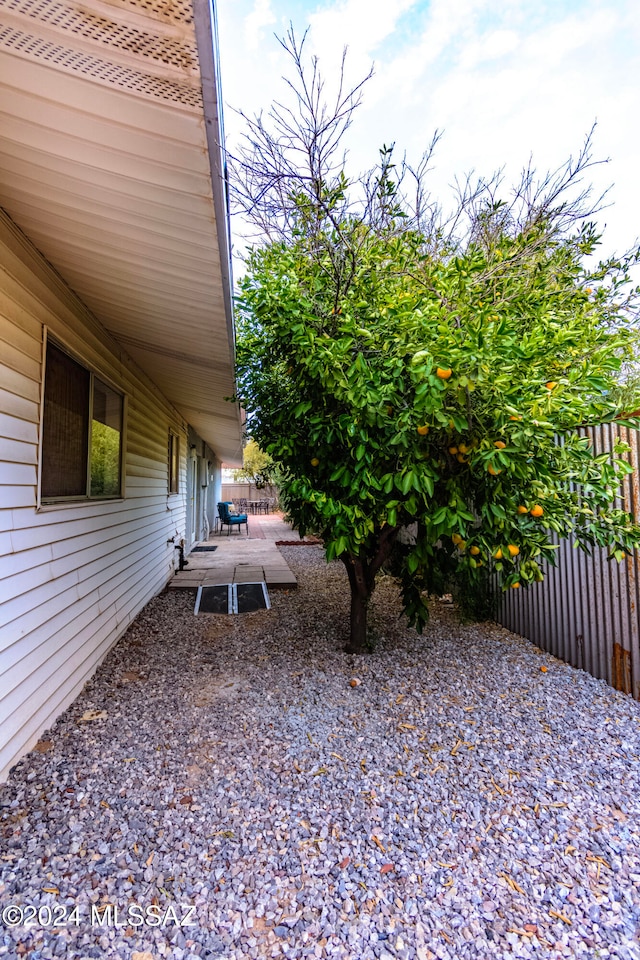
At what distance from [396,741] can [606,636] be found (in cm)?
173

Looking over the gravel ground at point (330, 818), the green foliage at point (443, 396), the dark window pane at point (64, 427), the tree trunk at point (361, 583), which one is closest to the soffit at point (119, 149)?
the dark window pane at point (64, 427)

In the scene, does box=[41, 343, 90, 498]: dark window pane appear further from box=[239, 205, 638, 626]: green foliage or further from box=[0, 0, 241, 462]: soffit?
box=[239, 205, 638, 626]: green foliage

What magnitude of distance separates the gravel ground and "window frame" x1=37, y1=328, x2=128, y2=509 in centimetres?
131

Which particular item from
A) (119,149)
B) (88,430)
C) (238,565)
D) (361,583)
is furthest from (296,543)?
(119,149)

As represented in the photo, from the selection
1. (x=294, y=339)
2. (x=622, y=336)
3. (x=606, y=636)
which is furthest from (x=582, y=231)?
(x=606, y=636)

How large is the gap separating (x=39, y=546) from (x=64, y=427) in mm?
831

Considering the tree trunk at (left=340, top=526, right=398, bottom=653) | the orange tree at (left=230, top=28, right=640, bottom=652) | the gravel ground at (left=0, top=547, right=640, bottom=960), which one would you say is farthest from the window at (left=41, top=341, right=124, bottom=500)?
the tree trunk at (left=340, top=526, right=398, bottom=653)

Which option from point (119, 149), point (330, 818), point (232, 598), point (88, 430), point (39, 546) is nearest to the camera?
point (119, 149)

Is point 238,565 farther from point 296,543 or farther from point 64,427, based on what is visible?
point 64,427

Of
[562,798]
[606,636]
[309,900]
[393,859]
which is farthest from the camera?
[606,636]

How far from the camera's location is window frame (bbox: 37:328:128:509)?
8.12ft

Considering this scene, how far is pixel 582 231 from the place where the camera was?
11.4 feet

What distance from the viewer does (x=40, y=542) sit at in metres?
2.44

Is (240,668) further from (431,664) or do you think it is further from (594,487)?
(594,487)
